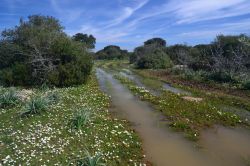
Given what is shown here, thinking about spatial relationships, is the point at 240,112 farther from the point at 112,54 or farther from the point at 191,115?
the point at 112,54

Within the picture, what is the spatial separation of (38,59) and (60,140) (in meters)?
17.0

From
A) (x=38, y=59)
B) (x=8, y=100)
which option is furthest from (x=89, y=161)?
(x=38, y=59)

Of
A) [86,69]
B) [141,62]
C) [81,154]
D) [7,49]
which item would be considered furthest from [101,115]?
[141,62]

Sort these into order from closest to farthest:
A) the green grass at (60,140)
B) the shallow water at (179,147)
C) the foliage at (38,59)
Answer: the green grass at (60,140), the shallow water at (179,147), the foliage at (38,59)

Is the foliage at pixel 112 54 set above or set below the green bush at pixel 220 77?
above

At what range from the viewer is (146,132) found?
13.8m

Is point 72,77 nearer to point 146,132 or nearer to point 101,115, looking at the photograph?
point 101,115

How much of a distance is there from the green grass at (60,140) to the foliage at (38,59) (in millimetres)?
11695

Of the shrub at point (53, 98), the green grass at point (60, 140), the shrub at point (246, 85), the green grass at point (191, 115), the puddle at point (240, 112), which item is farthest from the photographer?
the shrub at point (246, 85)

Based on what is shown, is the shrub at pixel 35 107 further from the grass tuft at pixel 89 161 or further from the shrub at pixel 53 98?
the grass tuft at pixel 89 161

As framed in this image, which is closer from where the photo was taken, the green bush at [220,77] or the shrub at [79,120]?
the shrub at [79,120]

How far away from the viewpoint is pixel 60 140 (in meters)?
11.3

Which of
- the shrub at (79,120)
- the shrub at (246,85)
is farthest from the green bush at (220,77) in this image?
the shrub at (79,120)

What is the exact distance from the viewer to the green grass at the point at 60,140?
391 inches
